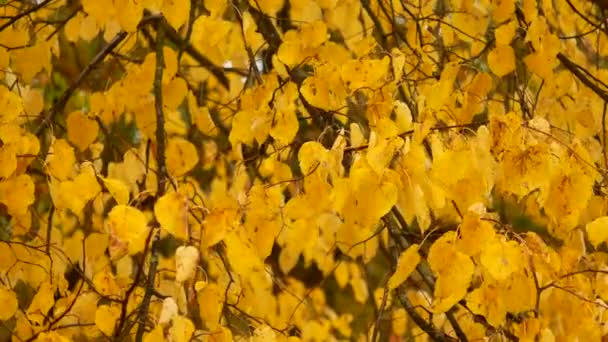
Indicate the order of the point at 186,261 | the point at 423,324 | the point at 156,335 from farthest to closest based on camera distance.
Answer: the point at 423,324, the point at 156,335, the point at 186,261

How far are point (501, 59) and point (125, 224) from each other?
80 cm

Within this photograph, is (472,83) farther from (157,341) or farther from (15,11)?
(15,11)

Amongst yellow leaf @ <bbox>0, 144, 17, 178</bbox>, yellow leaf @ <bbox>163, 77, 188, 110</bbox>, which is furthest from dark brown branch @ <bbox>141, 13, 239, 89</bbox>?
yellow leaf @ <bbox>0, 144, 17, 178</bbox>

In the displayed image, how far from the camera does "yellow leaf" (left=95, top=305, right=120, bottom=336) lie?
151cm

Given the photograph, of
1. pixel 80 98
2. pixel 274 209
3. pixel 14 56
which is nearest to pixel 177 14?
pixel 274 209

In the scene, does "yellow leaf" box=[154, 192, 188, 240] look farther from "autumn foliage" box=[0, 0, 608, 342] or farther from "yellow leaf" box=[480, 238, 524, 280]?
"yellow leaf" box=[480, 238, 524, 280]

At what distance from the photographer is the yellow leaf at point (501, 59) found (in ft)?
5.99

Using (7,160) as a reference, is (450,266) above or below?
below

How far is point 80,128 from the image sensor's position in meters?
1.84

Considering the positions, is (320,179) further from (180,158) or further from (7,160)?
(180,158)

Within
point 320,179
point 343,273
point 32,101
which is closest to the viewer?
point 320,179

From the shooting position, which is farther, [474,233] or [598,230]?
[598,230]

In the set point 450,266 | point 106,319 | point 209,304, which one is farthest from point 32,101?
point 450,266

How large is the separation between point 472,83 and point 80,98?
62.2 inches
